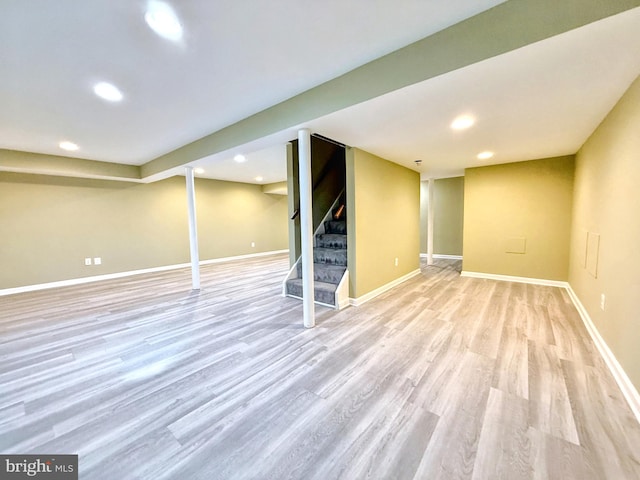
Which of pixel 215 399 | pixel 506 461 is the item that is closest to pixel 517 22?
pixel 506 461

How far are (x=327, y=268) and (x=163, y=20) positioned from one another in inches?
120

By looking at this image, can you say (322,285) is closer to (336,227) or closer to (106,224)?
(336,227)

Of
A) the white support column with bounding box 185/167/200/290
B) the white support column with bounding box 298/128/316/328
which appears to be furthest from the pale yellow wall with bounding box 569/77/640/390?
the white support column with bounding box 185/167/200/290

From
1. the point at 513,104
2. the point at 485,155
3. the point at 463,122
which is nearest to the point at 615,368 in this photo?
the point at 513,104

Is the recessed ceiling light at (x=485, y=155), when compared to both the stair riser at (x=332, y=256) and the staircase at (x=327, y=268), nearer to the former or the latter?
the staircase at (x=327, y=268)

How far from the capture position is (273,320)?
296 cm

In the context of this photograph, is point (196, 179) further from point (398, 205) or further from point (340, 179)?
point (398, 205)

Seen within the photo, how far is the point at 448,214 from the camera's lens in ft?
21.9

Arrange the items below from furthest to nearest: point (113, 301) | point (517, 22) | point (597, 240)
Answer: point (113, 301) → point (597, 240) → point (517, 22)

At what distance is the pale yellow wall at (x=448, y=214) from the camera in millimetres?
6520

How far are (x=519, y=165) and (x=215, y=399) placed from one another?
5460 mm

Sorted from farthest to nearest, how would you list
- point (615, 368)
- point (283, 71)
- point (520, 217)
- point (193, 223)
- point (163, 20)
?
1. point (193, 223)
2. point (520, 217)
3. point (283, 71)
4. point (615, 368)
5. point (163, 20)

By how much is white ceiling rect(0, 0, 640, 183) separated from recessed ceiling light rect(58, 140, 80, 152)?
0.51 metres

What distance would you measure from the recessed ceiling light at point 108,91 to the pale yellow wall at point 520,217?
5.37 meters
